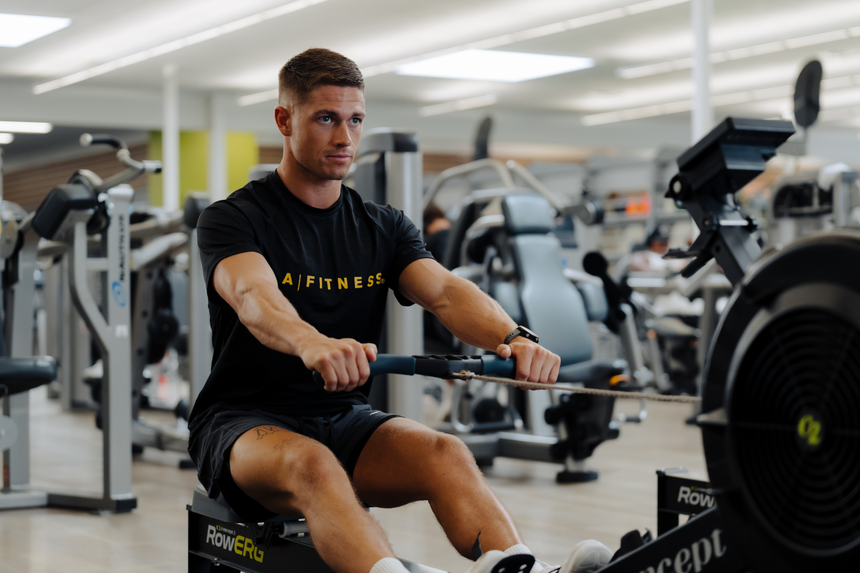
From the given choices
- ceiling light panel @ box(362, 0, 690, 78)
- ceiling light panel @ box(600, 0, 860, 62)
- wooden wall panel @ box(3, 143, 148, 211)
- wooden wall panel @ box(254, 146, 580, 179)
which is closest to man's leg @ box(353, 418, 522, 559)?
ceiling light panel @ box(362, 0, 690, 78)

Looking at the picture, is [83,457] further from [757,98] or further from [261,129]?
[757,98]

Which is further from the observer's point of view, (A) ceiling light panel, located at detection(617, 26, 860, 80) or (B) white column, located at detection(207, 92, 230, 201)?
(B) white column, located at detection(207, 92, 230, 201)

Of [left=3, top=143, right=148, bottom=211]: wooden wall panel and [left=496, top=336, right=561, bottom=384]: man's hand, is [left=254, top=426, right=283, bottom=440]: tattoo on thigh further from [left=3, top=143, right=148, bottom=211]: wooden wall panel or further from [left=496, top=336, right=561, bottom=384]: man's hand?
[left=3, top=143, right=148, bottom=211]: wooden wall panel

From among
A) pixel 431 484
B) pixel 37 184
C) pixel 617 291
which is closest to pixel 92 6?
pixel 617 291

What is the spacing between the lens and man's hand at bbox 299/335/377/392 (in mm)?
1485

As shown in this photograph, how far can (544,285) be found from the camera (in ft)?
14.4

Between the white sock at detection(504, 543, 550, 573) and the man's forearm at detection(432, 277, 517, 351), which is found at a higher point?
the man's forearm at detection(432, 277, 517, 351)

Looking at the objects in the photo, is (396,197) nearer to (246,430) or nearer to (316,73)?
(316,73)

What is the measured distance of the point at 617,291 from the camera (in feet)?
15.6

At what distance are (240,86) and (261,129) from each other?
103 centimetres

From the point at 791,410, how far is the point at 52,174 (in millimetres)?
17804

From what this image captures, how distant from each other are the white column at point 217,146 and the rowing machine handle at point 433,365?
431 inches

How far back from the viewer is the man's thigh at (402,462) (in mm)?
1748

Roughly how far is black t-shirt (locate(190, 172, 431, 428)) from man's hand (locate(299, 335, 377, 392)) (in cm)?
38
